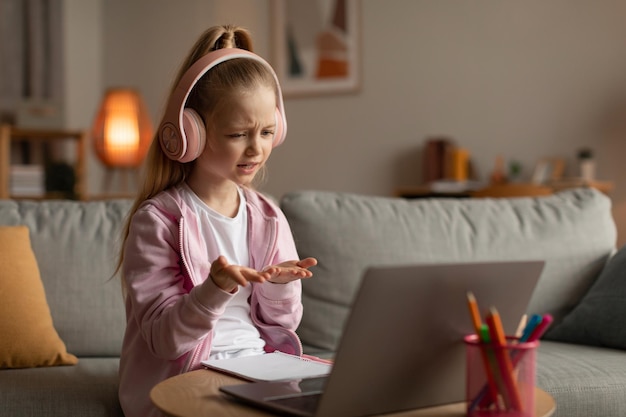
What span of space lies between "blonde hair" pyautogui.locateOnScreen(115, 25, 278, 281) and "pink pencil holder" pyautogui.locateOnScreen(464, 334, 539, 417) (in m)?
0.61

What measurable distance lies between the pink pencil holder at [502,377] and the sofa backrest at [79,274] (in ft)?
4.08

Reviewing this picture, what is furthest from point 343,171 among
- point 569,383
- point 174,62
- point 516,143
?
point 569,383

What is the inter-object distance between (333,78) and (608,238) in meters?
2.89

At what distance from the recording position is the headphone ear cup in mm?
1413

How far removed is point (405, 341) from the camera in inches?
43.1

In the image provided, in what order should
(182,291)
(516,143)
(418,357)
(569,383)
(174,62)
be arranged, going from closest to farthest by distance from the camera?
(418,357)
(182,291)
(569,383)
(516,143)
(174,62)

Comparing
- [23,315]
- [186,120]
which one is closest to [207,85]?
[186,120]

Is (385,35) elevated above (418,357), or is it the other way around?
(385,35)

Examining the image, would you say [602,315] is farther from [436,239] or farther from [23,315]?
[23,315]

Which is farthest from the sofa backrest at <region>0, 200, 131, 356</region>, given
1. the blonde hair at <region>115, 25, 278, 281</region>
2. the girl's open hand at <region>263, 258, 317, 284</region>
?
the girl's open hand at <region>263, 258, 317, 284</region>

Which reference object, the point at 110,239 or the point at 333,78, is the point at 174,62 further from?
the point at 110,239

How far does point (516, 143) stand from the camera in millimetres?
4570

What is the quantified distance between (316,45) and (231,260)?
3.79 metres

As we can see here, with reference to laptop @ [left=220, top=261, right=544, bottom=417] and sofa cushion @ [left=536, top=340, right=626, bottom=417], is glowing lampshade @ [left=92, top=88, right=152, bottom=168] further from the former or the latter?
laptop @ [left=220, top=261, right=544, bottom=417]
